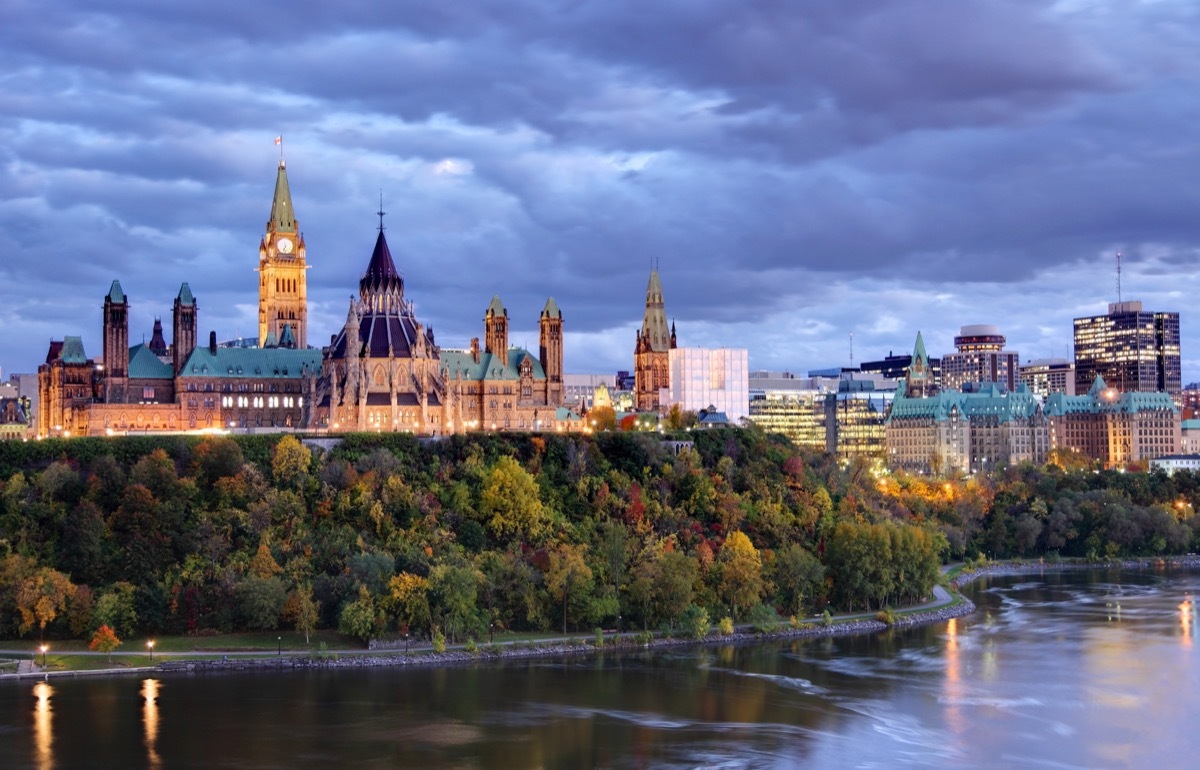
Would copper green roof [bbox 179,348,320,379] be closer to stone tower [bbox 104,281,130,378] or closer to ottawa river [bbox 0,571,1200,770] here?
stone tower [bbox 104,281,130,378]

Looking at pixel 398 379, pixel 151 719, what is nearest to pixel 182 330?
pixel 398 379

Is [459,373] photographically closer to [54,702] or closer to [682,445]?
[682,445]

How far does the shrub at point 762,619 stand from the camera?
10794cm

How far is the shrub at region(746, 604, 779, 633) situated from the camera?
107938 millimetres

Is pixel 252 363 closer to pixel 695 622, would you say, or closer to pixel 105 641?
pixel 105 641

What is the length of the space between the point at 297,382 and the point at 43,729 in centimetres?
9226

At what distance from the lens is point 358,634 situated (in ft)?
323

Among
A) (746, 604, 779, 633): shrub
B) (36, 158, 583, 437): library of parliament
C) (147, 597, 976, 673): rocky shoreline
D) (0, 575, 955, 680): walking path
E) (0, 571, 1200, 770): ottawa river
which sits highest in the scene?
(36, 158, 583, 437): library of parliament

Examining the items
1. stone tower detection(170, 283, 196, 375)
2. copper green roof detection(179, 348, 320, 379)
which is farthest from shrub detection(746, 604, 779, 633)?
stone tower detection(170, 283, 196, 375)

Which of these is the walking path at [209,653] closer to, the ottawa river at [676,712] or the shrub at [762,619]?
the ottawa river at [676,712]

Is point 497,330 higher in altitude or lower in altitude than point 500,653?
higher

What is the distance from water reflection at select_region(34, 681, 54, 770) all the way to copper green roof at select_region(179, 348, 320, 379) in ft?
255

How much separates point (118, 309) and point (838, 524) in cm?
8122

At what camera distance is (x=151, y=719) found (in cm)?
7950
